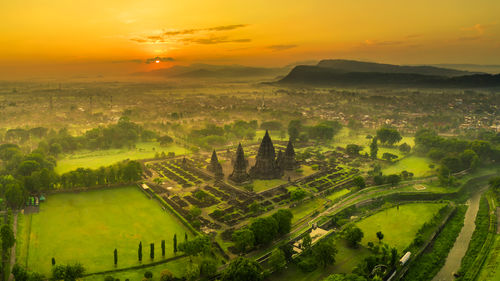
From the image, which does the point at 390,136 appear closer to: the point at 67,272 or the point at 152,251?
the point at 152,251

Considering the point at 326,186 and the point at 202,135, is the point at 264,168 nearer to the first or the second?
the point at 326,186

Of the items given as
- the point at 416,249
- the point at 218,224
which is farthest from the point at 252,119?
the point at 416,249

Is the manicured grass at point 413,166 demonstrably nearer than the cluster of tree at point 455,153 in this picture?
No

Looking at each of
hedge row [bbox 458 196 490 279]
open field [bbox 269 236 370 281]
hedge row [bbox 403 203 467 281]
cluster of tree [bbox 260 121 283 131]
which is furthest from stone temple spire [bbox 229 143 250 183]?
cluster of tree [bbox 260 121 283 131]

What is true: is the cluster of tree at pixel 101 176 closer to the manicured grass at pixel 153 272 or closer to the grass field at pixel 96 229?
the grass field at pixel 96 229

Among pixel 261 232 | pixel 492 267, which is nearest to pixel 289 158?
pixel 261 232

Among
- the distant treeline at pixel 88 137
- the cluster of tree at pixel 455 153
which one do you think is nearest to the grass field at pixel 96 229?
the distant treeline at pixel 88 137
